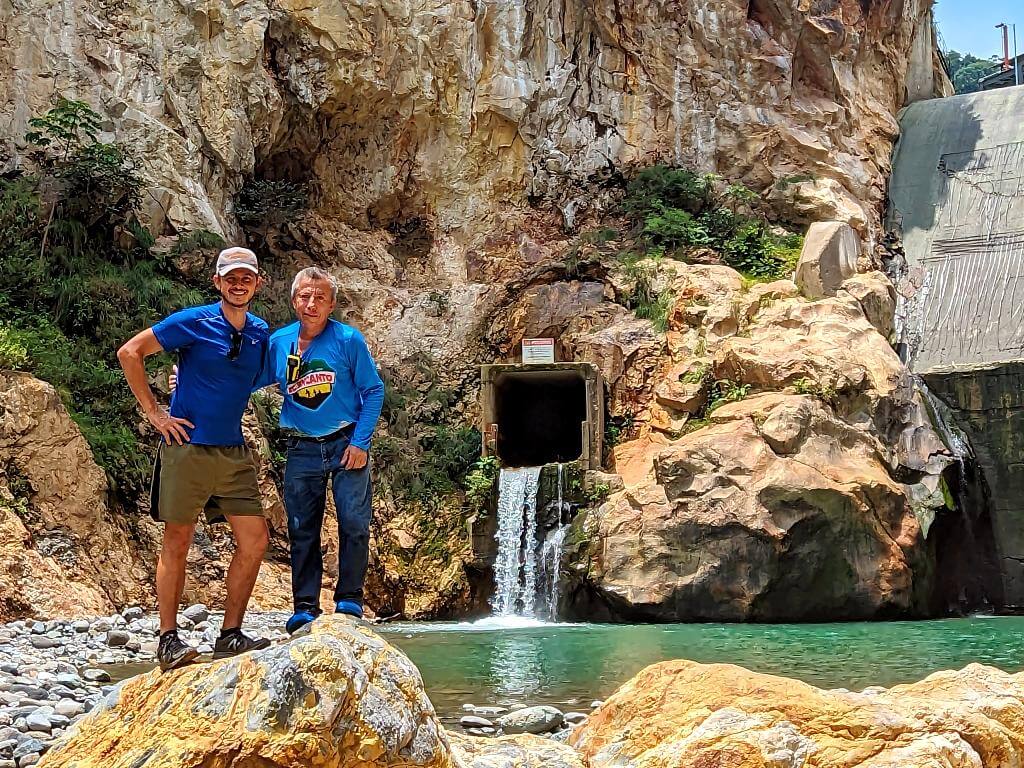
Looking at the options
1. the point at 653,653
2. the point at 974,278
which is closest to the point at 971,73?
the point at 974,278

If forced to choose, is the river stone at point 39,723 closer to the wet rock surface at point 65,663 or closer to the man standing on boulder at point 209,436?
the wet rock surface at point 65,663

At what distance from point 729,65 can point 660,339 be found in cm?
833

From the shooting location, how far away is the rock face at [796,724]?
12.5ft

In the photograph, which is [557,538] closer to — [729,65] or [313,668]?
[313,668]

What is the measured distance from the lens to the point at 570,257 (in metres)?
19.4

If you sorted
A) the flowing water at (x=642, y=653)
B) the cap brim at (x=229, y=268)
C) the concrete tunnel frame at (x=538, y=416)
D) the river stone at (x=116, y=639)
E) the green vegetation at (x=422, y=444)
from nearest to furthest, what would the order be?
the cap brim at (x=229, y=268)
the flowing water at (x=642, y=653)
the river stone at (x=116, y=639)
the green vegetation at (x=422, y=444)
the concrete tunnel frame at (x=538, y=416)

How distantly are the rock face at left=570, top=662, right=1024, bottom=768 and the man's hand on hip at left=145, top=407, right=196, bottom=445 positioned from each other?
2.18 m

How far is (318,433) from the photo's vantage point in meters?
4.58

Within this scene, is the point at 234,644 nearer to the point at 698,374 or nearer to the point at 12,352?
the point at 12,352

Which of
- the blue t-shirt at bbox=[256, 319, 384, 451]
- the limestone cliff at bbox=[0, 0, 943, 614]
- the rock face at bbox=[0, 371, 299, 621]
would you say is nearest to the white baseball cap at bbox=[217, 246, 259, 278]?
the blue t-shirt at bbox=[256, 319, 384, 451]

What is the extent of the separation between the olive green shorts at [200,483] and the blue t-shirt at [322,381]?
12.9 inches

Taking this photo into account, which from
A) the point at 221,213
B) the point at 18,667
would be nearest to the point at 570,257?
the point at 221,213

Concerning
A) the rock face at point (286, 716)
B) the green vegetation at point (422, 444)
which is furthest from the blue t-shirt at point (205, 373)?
the green vegetation at point (422, 444)

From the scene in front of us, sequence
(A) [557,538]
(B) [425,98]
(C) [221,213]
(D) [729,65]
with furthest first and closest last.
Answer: (D) [729,65], (B) [425,98], (C) [221,213], (A) [557,538]
